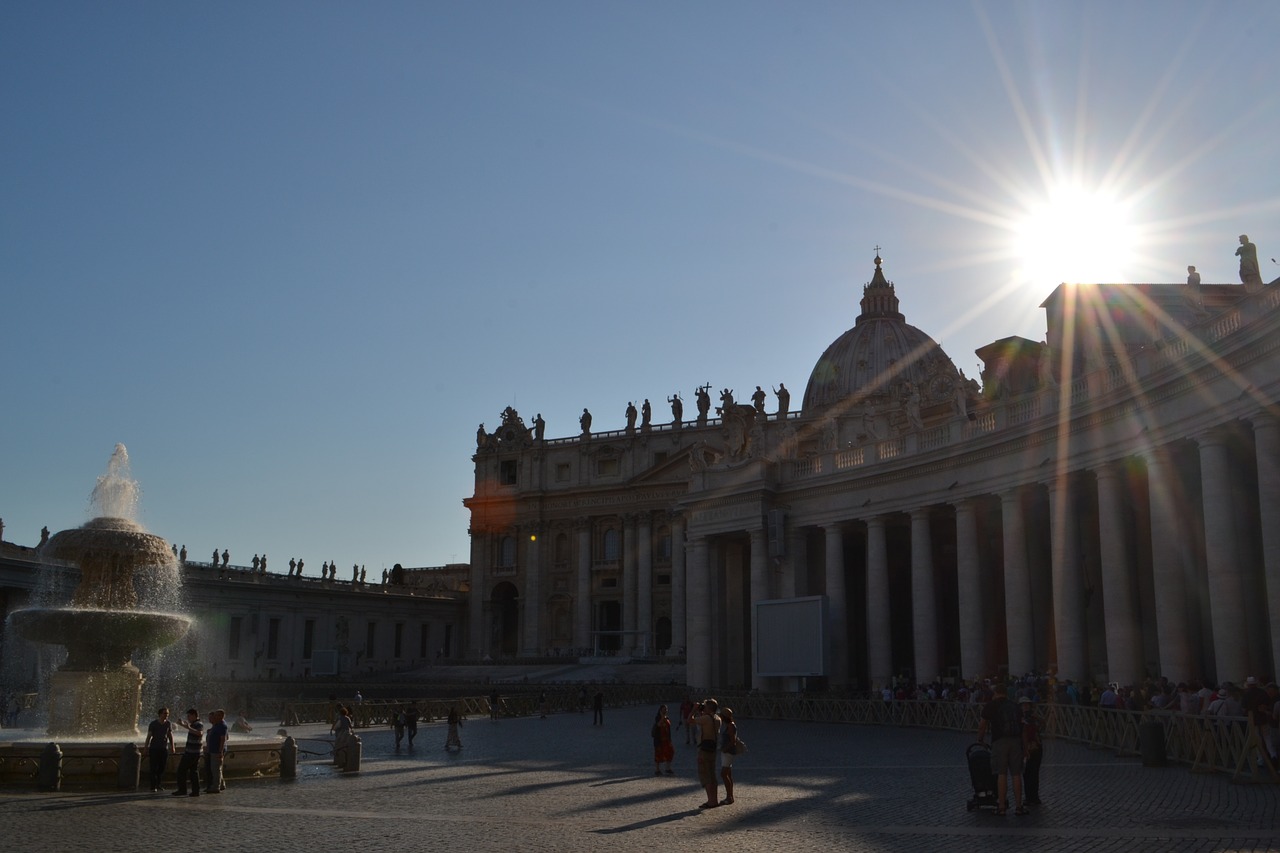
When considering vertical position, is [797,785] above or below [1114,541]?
below

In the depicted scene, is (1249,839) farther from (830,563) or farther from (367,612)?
(367,612)

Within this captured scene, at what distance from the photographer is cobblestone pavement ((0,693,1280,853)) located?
12.8 meters

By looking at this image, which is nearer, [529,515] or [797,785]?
[797,785]

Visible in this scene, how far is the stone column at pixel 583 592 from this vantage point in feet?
310

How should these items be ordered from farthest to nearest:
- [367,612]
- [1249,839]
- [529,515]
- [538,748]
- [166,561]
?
[529,515] → [367,612] → [538,748] → [166,561] → [1249,839]

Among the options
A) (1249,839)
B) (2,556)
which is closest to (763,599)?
(1249,839)

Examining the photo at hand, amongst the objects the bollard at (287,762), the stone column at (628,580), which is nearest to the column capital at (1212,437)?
the bollard at (287,762)

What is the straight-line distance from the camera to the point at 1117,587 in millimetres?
28484

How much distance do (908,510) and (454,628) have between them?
7322 cm

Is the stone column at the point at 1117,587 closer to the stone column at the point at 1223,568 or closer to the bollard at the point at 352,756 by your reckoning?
the stone column at the point at 1223,568

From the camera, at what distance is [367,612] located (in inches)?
3578

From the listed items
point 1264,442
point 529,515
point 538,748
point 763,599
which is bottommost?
point 538,748

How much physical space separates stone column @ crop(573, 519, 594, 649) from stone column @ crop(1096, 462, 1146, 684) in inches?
2685

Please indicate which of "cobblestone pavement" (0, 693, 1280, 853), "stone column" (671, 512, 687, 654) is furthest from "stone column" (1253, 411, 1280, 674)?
"stone column" (671, 512, 687, 654)
